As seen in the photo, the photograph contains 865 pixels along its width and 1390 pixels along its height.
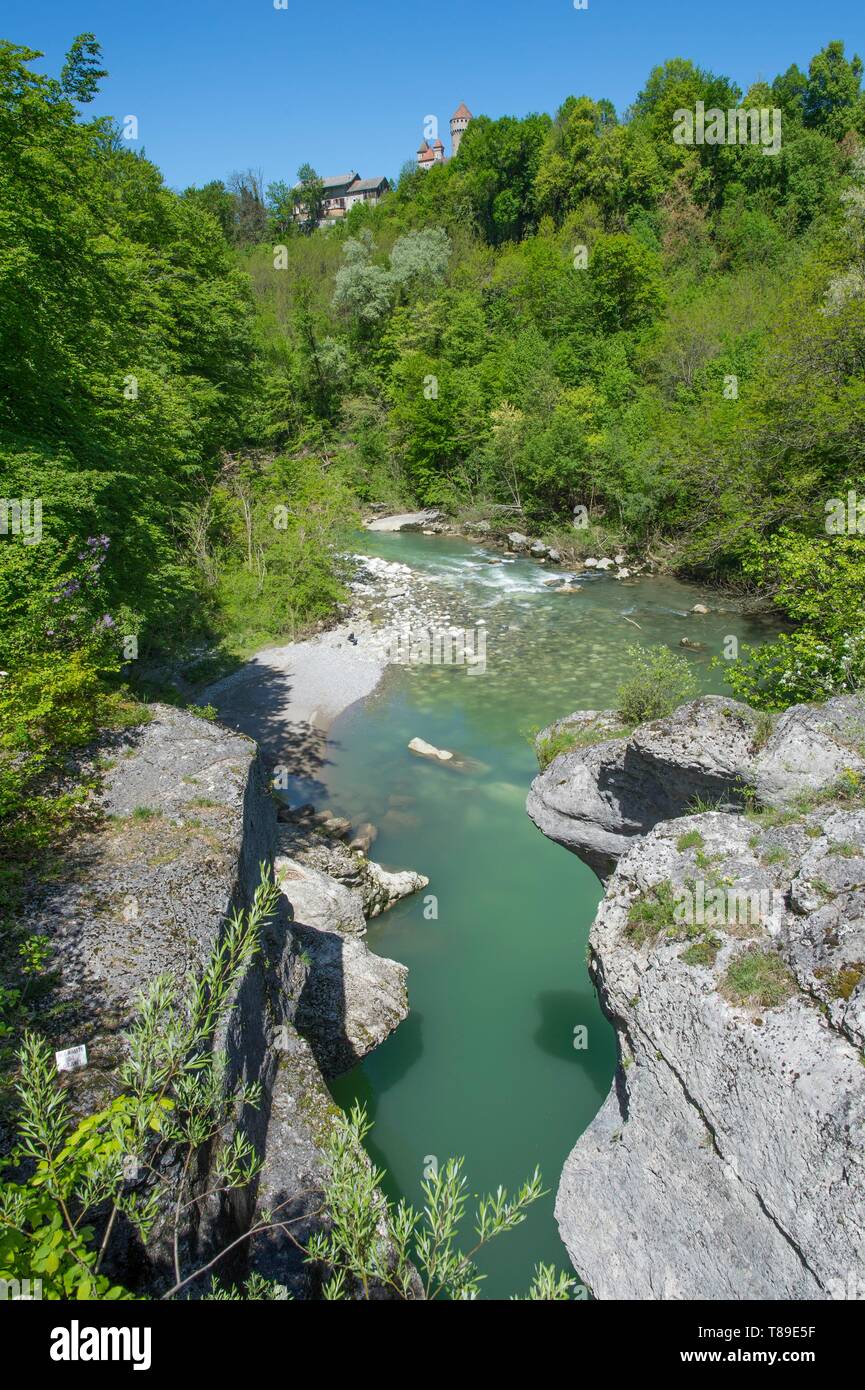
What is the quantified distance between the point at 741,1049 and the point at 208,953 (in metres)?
3.95

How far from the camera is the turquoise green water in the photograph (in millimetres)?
8672

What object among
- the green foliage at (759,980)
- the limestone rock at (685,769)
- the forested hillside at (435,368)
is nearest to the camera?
the green foliage at (759,980)

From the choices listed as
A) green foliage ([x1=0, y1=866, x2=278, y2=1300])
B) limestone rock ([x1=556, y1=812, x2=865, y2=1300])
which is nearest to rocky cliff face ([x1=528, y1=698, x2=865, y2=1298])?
limestone rock ([x1=556, y1=812, x2=865, y2=1300])

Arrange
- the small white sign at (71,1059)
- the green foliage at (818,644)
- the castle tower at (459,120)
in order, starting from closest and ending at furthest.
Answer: the small white sign at (71,1059) → the green foliage at (818,644) → the castle tower at (459,120)

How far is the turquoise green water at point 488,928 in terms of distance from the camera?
8.67 m

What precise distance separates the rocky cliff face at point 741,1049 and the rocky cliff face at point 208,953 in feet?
8.22

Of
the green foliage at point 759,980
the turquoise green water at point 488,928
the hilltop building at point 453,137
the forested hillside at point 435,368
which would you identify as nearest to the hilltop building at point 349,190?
the hilltop building at point 453,137

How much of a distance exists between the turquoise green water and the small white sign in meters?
4.99

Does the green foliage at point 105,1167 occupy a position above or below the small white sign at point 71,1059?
above

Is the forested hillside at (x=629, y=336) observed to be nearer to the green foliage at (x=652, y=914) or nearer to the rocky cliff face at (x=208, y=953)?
the green foliage at (x=652, y=914)

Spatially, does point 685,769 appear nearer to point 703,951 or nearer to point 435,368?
point 703,951

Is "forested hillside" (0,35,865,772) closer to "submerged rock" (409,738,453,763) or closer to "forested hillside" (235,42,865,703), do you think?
"forested hillside" (235,42,865,703)

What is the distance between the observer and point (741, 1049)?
489 centimetres

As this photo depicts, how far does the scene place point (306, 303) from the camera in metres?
51.0
